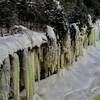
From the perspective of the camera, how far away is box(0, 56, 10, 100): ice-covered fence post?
4980mm

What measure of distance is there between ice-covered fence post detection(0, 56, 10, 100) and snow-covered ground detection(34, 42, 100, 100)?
187 cm

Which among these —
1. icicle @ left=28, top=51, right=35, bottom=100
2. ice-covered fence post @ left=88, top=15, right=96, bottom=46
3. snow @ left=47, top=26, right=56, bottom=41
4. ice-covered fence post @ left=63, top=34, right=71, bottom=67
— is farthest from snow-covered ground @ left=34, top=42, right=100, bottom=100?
ice-covered fence post @ left=88, top=15, right=96, bottom=46

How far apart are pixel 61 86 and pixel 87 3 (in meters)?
5.74

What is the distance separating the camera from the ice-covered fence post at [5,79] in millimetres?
4980

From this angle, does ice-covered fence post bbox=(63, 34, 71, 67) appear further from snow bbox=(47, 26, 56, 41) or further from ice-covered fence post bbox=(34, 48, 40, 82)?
ice-covered fence post bbox=(34, 48, 40, 82)

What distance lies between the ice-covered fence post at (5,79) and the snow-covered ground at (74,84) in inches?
73.6

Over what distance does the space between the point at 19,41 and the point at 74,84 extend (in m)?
3.20

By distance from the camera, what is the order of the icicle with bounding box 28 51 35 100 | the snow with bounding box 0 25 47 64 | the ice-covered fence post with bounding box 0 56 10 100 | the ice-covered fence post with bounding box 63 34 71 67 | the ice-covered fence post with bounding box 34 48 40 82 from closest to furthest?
the ice-covered fence post with bounding box 0 56 10 100 → the snow with bounding box 0 25 47 64 → the icicle with bounding box 28 51 35 100 → the ice-covered fence post with bounding box 34 48 40 82 → the ice-covered fence post with bounding box 63 34 71 67

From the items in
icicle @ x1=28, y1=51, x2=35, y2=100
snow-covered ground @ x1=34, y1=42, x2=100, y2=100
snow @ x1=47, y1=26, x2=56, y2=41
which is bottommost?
snow-covered ground @ x1=34, y1=42, x2=100, y2=100

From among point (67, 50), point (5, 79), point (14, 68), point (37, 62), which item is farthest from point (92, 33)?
point (5, 79)

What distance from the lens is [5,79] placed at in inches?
200

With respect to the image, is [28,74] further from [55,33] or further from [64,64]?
[64,64]

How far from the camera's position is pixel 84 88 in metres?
8.39

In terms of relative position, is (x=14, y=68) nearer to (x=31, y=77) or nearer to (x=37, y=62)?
(x=31, y=77)
